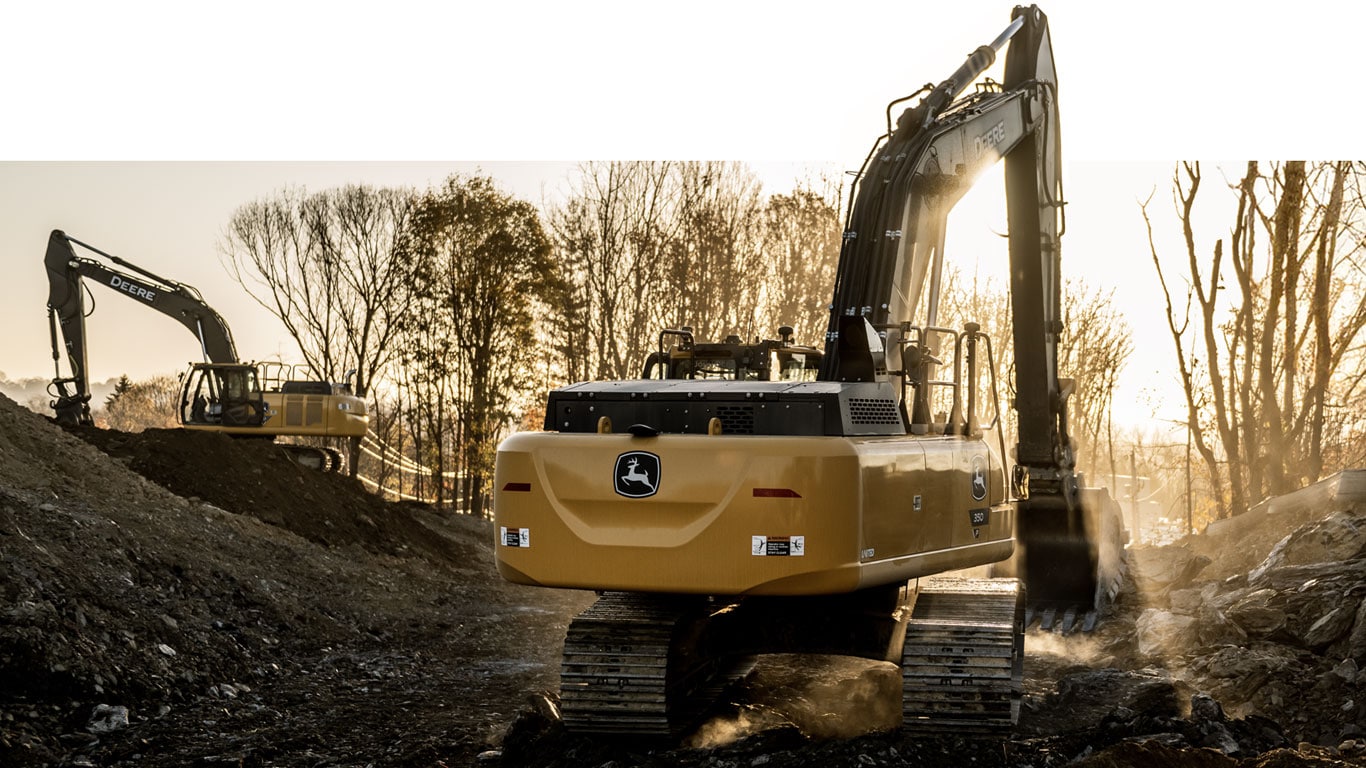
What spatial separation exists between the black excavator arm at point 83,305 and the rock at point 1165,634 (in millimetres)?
22421

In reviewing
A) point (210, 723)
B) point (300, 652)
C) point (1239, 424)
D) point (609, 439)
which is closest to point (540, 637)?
point (300, 652)

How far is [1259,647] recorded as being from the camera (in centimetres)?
1143

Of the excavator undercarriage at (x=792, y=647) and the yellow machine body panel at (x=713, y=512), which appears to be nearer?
the yellow machine body panel at (x=713, y=512)

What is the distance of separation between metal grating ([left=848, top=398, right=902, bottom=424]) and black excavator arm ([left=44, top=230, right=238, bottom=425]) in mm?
23752

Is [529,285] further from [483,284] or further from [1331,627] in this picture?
[1331,627]

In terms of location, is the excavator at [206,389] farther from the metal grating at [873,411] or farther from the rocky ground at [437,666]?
the metal grating at [873,411]

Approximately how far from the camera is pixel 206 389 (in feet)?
96.5

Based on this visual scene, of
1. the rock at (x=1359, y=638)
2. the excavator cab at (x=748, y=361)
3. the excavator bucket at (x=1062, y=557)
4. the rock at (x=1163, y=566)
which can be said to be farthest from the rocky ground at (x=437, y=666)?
the excavator cab at (x=748, y=361)

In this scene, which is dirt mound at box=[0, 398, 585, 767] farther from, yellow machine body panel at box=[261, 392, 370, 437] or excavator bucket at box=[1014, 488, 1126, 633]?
yellow machine body panel at box=[261, 392, 370, 437]

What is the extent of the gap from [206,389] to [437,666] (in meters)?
17.5

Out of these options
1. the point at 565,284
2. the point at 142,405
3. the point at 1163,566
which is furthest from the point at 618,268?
the point at 142,405

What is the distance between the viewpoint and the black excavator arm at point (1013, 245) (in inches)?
384

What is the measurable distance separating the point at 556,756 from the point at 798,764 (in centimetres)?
166

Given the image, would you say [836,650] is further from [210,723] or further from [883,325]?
[210,723]
